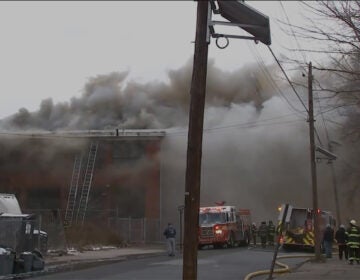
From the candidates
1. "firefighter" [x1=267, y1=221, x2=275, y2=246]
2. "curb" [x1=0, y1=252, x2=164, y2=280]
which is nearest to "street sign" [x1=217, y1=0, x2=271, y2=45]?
"curb" [x1=0, y1=252, x2=164, y2=280]

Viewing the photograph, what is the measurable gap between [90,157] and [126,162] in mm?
2524

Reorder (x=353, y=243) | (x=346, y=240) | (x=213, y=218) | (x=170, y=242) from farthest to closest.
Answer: (x=213, y=218) < (x=170, y=242) < (x=346, y=240) < (x=353, y=243)

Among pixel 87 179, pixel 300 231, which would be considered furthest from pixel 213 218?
pixel 87 179

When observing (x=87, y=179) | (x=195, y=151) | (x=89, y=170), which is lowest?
(x=195, y=151)

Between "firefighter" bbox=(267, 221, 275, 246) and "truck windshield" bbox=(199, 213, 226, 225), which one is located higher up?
"truck windshield" bbox=(199, 213, 226, 225)

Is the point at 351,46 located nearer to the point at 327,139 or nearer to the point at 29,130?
the point at 327,139

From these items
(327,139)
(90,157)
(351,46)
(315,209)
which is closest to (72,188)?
(90,157)

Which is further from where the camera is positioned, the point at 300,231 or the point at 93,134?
the point at 93,134

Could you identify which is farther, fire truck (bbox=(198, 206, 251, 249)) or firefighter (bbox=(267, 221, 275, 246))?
firefighter (bbox=(267, 221, 275, 246))

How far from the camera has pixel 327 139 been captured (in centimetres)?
3297

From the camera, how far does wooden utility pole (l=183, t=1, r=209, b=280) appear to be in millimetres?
8203

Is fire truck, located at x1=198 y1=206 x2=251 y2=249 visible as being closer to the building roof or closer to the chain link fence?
the chain link fence

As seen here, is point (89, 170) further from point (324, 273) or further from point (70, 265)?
point (324, 273)

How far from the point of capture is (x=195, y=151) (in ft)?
27.3
